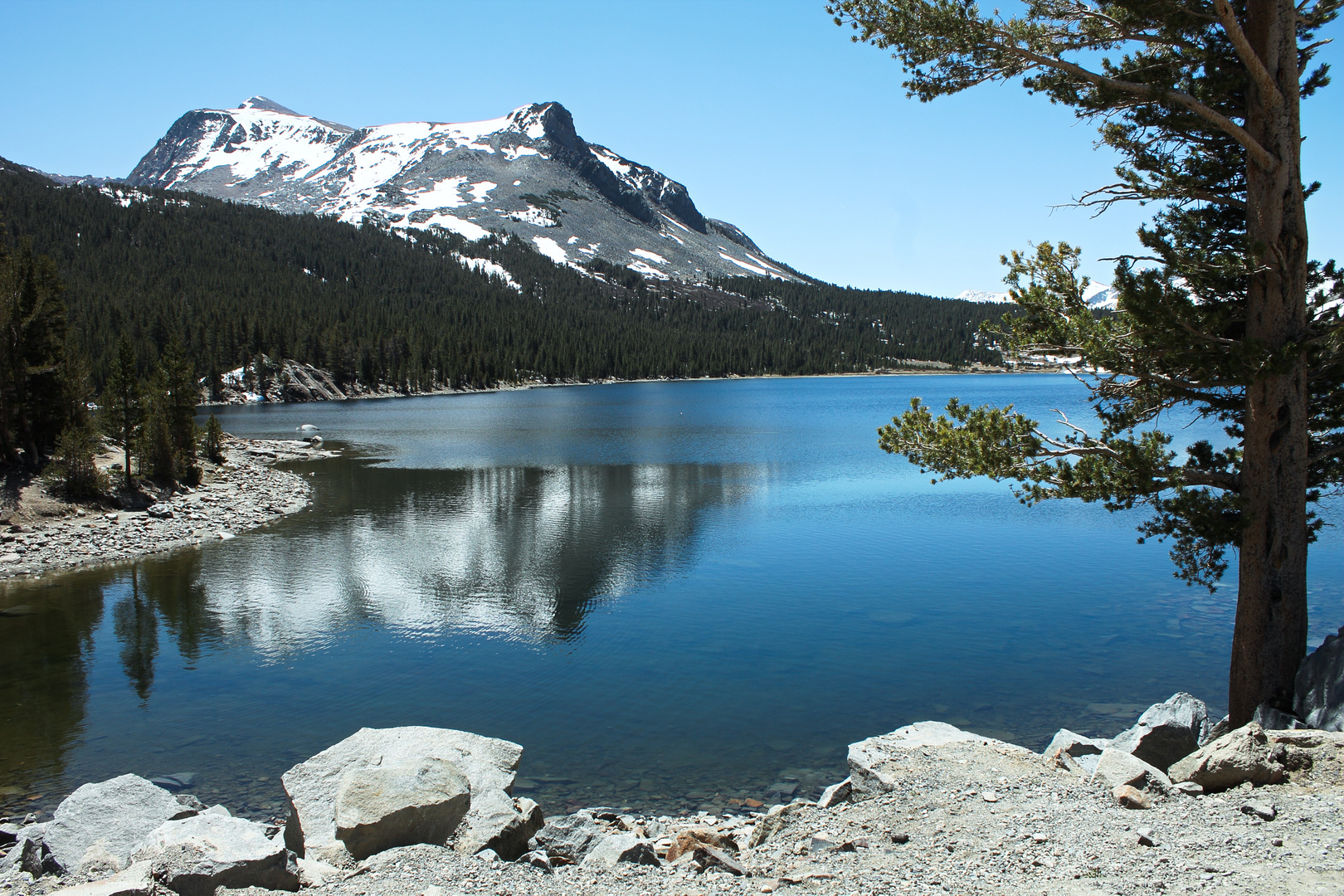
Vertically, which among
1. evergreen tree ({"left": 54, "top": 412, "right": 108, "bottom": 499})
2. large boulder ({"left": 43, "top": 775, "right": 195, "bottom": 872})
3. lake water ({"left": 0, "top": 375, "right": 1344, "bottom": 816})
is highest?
evergreen tree ({"left": 54, "top": 412, "right": 108, "bottom": 499})

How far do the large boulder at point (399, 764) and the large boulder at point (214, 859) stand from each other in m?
0.79

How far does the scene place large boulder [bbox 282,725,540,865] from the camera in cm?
767

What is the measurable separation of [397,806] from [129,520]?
25.7m

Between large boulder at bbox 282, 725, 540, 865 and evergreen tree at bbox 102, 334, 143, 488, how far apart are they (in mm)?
26727

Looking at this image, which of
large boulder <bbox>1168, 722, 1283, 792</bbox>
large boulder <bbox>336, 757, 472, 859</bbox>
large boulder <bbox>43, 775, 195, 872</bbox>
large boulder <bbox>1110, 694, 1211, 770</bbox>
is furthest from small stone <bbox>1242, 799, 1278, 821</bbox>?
large boulder <bbox>43, 775, 195, 872</bbox>

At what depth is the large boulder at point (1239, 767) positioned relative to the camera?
7.05m

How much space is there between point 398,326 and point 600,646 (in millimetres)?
135539

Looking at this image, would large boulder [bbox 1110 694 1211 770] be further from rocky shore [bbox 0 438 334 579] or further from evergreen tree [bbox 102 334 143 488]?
evergreen tree [bbox 102 334 143 488]

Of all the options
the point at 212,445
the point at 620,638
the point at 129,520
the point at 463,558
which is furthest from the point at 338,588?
the point at 212,445

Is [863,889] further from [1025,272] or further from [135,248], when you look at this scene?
[135,248]

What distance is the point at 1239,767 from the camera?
7.09m

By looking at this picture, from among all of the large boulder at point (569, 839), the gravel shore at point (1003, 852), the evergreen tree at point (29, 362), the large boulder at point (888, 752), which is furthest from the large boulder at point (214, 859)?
the evergreen tree at point (29, 362)

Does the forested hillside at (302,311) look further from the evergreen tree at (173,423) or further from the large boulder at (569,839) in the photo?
the large boulder at (569,839)

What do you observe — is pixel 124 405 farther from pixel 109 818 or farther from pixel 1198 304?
pixel 1198 304
